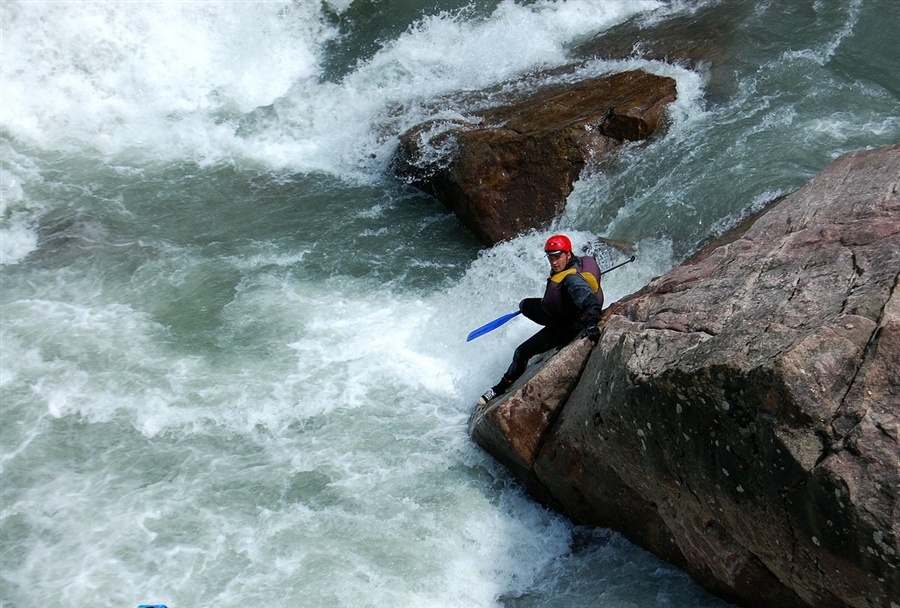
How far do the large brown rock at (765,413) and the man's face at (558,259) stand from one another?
0.56m

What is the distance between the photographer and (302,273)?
31.3ft

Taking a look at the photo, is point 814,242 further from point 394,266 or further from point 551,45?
point 551,45

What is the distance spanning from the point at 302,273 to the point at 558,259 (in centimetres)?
383

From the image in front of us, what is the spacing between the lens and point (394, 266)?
9.61 metres

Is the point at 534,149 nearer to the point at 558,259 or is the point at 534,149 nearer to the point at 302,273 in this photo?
the point at 302,273

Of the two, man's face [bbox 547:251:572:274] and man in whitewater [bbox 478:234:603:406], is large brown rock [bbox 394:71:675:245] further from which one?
man's face [bbox 547:251:572:274]

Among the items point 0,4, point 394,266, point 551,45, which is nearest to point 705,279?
point 394,266

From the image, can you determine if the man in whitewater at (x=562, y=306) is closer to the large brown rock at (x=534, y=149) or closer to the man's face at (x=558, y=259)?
the man's face at (x=558, y=259)

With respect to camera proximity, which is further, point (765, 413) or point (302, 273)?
point (302, 273)

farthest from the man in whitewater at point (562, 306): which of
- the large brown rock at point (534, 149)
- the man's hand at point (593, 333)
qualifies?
the large brown rock at point (534, 149)

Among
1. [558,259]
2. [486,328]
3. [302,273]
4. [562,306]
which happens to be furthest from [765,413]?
[302,273]

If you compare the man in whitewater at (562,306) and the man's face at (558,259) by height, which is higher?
the man's face at (558,259)

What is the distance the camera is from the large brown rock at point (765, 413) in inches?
168

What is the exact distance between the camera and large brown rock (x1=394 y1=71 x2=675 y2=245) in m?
9.43
